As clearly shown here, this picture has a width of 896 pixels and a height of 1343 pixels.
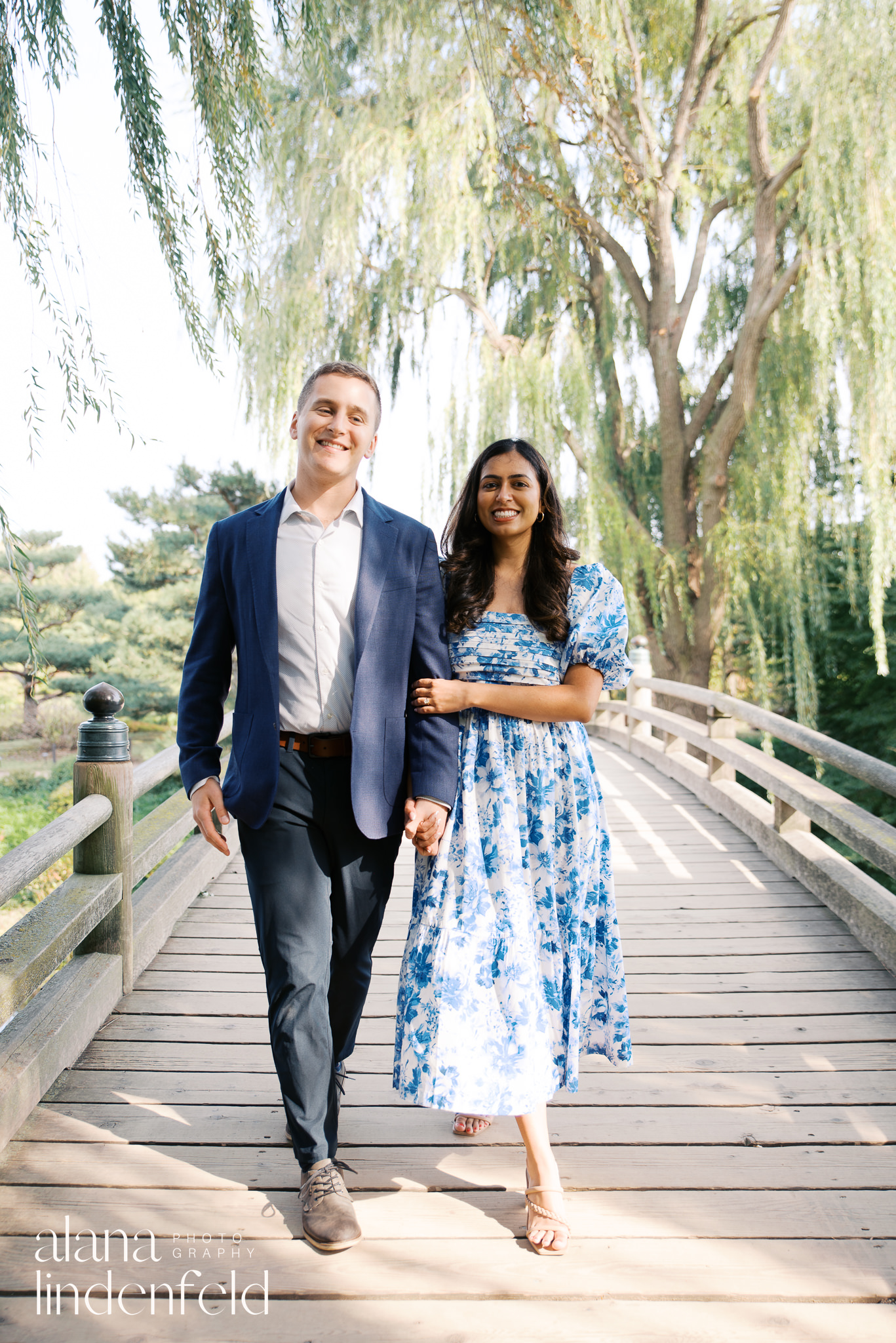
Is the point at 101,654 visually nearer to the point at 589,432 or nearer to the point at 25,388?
the point at 589,432

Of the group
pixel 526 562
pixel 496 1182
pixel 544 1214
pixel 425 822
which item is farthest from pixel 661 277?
pixel 544 1214

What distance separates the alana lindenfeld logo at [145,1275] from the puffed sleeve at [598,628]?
46.5 inches

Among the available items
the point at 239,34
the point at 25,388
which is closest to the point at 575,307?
the point at 239,34

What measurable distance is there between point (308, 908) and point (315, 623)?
51 centimetres

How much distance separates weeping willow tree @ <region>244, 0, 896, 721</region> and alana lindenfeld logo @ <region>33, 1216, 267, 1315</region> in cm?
490

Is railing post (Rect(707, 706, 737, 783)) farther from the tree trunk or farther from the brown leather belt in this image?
the tree trunk

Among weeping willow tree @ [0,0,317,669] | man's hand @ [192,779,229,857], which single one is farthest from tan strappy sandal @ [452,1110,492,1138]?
weeping willow tree @ [0,0,317,669]

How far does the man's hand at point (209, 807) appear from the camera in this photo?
5.84 feet

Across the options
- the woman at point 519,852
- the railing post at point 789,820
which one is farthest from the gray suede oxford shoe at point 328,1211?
the railing post at point 789,820

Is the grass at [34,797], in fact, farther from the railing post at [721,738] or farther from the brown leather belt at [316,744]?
the brown leather belt at [316,744]

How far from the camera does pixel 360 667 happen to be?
1.72 meters

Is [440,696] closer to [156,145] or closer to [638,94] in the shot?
[156,145]

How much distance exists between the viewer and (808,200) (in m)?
6.20

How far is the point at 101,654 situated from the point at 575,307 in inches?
236
